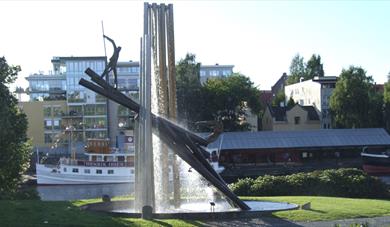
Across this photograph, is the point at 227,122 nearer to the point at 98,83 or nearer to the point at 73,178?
the point at 73,178

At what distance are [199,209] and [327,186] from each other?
36.6 feet

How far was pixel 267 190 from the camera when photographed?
104ft

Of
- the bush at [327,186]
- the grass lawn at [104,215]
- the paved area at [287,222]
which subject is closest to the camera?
the grass lawn at [104,215]

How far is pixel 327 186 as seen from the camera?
31516 millimetres

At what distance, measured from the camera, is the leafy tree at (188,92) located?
276 ft

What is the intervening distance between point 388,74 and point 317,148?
2958cm

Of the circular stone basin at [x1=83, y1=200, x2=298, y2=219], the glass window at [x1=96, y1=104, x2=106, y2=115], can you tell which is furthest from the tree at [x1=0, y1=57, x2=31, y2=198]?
the glass window at [x1=96, y1=104, x2=106, y2=115]

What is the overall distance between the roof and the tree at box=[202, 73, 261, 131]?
387 inches

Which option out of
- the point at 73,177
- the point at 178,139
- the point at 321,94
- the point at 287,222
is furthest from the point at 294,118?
the point at 287,222

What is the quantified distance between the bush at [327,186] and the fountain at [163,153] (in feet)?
20.3

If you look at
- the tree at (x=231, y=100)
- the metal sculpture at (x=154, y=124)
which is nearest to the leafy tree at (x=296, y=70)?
the tree at (x=231, y=100)

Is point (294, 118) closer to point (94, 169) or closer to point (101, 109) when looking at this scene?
point (101, 109)

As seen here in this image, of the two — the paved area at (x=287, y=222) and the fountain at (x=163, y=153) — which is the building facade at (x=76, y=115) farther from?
the paved area at (x=287, y=222)

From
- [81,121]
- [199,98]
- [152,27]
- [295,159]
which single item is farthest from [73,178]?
[152,27]
